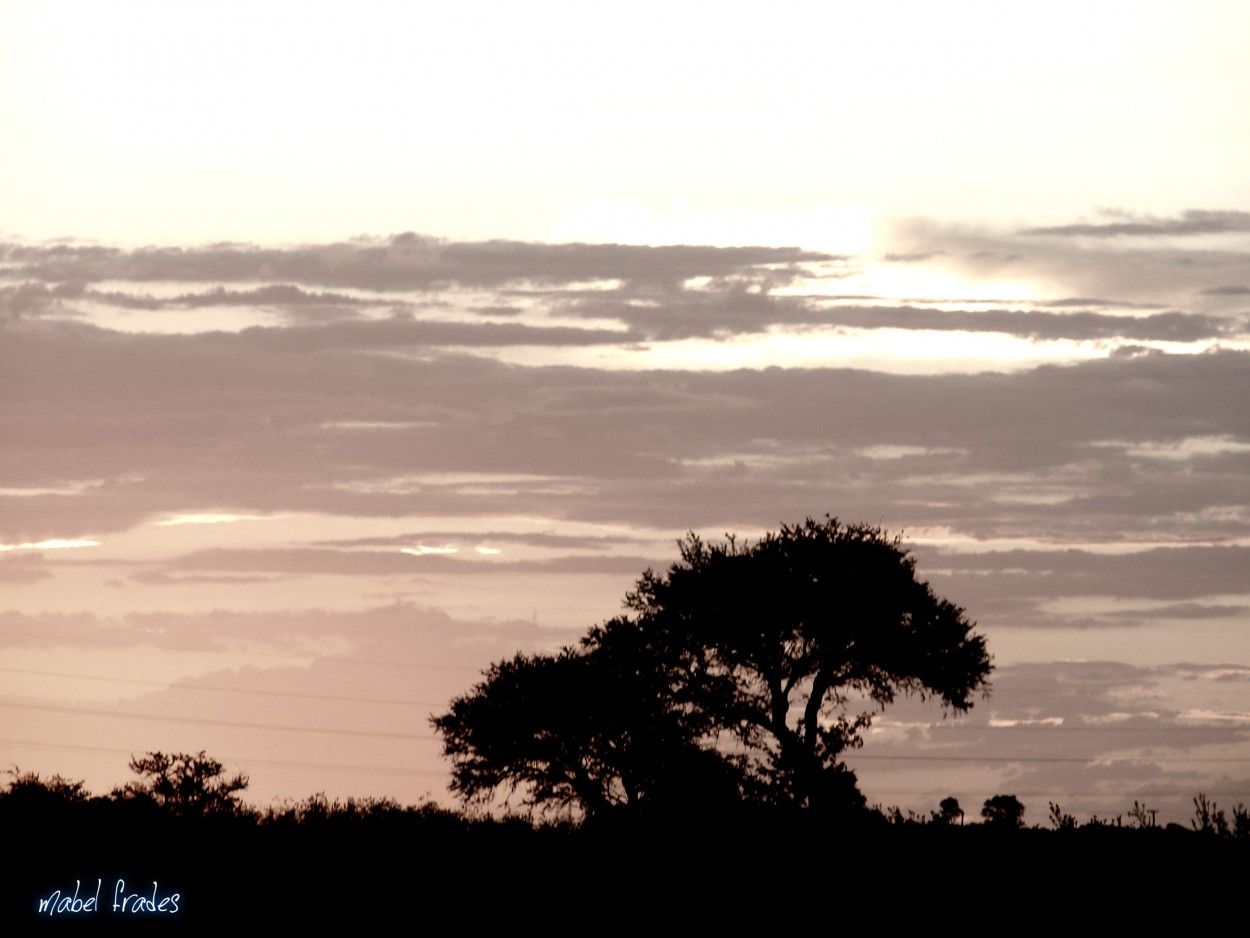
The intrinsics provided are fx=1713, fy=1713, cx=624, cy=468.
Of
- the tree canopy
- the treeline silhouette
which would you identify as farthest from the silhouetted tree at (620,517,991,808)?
the treeline silhouette

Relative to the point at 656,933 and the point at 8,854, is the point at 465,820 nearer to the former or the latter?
the point at 8,854

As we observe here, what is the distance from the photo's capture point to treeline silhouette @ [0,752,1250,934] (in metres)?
31.3

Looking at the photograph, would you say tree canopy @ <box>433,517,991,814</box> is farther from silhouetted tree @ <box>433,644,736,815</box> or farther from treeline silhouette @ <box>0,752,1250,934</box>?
treeline silhouette @ <box>0,752,1250,934</box>

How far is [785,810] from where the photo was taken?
42.6 m

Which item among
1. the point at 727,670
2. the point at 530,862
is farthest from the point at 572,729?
the point at 530,862

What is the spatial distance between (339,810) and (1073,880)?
2163 centimetres

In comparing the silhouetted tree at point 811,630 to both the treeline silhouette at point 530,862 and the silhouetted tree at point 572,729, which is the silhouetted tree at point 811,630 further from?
the treeline silhouette at point 530,862

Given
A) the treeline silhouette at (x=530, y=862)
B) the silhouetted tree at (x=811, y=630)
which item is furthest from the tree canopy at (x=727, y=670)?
the treeline silhouette at (x=530, y=862)

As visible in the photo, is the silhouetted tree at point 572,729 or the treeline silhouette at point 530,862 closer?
the treeline silhouette at point 530,862

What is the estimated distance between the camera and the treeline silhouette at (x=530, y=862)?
3131cm

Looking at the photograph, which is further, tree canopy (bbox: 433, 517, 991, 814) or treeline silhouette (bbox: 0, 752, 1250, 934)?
tree canopy (bbox: 433, 517, 991, 814)

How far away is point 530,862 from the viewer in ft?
116

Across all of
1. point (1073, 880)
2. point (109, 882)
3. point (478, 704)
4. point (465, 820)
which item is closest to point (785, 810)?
point (465, 820)

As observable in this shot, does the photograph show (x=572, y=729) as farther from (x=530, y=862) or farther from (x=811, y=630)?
(x=530, y=862)
